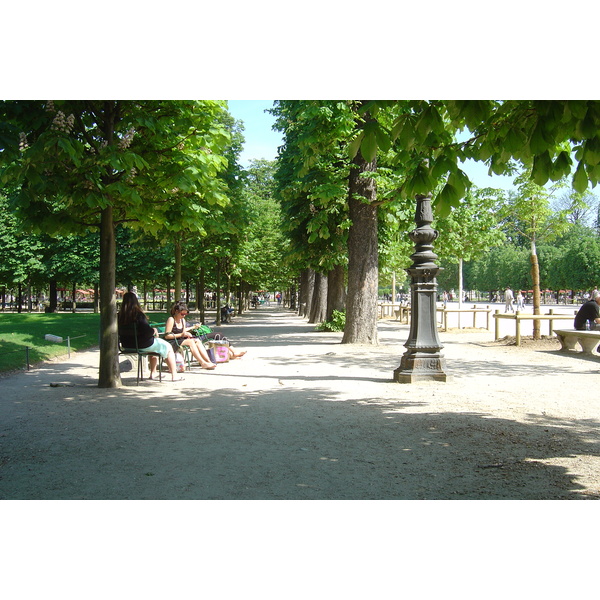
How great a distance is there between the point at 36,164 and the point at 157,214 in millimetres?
2521

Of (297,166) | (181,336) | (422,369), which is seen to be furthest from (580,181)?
(297,166)

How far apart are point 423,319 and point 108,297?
17.1 ft

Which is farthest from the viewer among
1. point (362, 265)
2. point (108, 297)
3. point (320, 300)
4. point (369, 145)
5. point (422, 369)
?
point (320, 300)

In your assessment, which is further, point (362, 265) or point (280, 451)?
point (362, 265)

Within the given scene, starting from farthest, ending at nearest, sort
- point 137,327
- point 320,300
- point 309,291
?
point 309,291
point 320,300
point 137,327

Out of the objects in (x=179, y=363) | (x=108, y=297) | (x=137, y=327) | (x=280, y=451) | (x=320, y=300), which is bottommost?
(x=280, y=451)

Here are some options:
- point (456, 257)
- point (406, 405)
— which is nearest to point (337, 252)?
point (456, 257)

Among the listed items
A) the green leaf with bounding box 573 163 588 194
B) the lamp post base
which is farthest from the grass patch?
A: the green leaf with bounding box 573 163 588 194

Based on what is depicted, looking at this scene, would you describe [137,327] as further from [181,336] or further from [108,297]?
[181,336]

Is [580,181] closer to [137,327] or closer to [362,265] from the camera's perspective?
[137,327]

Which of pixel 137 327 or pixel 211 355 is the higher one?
pixel 137 327

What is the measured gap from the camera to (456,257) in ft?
91.4

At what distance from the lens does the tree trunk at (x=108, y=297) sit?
9328mm

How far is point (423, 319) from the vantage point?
1027cm
